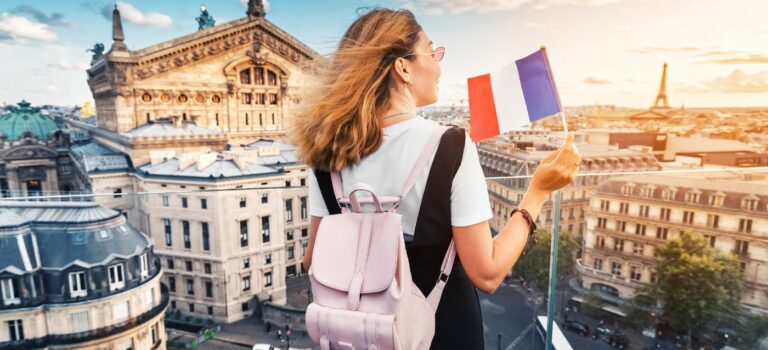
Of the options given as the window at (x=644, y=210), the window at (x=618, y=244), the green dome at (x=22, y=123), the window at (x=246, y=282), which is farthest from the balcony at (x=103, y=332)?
the green dome at (x=22, y=123)

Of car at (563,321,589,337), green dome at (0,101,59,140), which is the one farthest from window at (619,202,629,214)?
green dome at (0,101,59,140)

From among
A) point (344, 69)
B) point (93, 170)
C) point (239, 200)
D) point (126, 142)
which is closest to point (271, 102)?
point (126, 142)

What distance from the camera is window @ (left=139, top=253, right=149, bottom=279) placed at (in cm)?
229

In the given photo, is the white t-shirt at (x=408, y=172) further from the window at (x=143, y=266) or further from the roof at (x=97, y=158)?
the roof at (x=97, y=158)

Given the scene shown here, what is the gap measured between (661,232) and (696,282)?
0.28 m

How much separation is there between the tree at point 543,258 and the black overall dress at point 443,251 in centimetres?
103

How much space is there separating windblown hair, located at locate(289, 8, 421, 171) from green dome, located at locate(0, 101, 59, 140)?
20504 millimetres

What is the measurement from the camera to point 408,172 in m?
0.74

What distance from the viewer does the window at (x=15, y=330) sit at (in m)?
1.80

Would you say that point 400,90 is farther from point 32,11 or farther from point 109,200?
point 32,11

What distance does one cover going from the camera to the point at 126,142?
472 inches

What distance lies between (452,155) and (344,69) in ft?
0.80

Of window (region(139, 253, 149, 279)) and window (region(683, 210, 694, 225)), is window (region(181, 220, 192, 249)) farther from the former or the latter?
window (region(683, 210, 694, 225))

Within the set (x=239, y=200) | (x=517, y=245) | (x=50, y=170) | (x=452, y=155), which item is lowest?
(x=50, y=170)
